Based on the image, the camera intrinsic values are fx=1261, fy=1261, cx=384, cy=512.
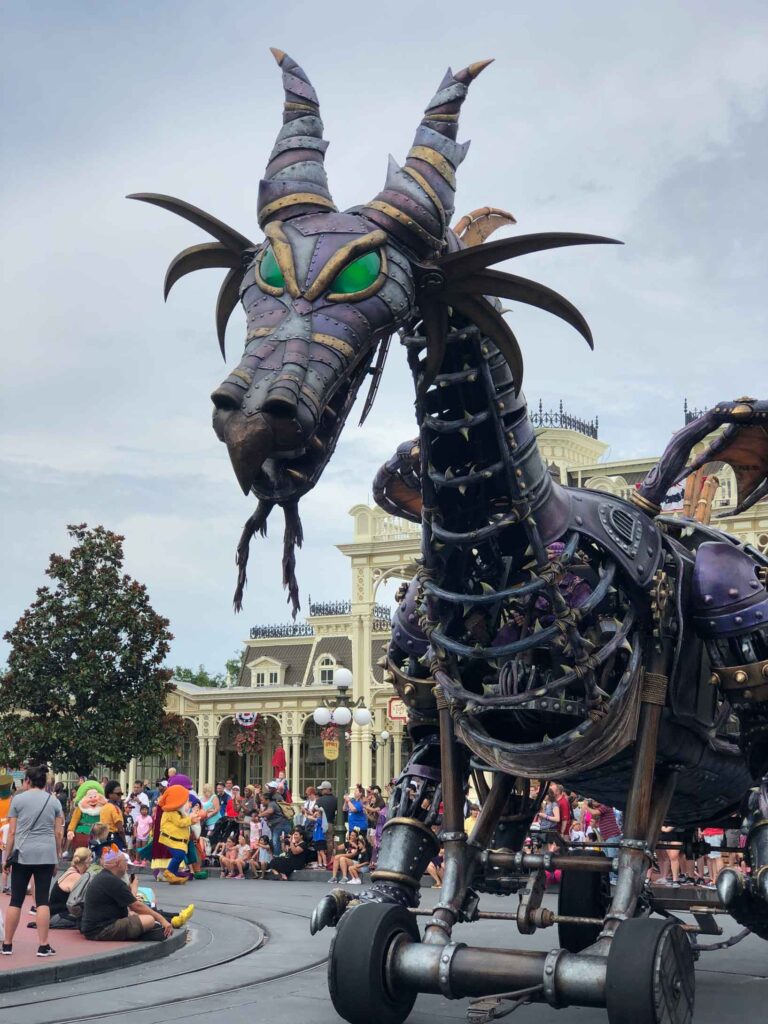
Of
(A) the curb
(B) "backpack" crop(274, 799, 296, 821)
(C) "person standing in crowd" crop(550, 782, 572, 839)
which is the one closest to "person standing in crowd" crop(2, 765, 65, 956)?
(A) the curb

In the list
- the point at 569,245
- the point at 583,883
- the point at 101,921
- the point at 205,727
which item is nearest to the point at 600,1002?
the point at 583,883

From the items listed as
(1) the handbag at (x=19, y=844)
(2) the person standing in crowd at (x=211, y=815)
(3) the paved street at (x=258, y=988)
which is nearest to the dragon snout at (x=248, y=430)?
(3) the paved street at (x=258, y=988)

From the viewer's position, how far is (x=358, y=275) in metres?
5.14

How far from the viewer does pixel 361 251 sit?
5129 millimetres

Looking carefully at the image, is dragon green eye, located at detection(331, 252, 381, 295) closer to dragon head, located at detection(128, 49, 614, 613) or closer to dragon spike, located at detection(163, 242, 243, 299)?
dragon head, located at detection(128, 49, 614, 613)

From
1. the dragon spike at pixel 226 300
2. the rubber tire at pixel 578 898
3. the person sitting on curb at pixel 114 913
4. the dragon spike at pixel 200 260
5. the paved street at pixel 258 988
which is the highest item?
the dragon spike at pixel 200 260

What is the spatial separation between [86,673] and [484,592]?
24.6 m

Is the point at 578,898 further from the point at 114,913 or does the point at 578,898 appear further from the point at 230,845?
the point at 230,845

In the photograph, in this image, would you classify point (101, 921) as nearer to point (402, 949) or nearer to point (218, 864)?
point (402, 949)

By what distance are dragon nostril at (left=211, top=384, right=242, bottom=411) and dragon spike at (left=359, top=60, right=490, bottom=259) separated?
1.12 metres

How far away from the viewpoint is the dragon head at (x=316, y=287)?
4.77m

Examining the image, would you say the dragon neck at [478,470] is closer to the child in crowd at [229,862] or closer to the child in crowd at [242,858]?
the child in crowd at [242,858]

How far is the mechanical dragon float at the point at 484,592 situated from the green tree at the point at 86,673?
24.1m

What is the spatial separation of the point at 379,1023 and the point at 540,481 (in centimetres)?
252
